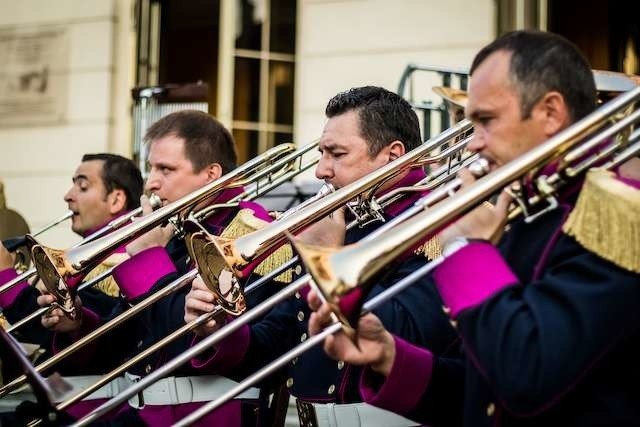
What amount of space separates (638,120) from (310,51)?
459 cm

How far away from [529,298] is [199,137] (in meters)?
2.18

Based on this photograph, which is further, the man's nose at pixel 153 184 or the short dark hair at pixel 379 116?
the man's nose at pixel 153 184

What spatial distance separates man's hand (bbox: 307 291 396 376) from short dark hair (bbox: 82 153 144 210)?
2.66m

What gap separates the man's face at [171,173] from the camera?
3455 millimetres

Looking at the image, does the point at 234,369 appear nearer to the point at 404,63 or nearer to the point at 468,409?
the point at 468,409

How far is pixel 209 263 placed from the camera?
8.43 ft

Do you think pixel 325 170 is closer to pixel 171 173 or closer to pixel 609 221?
pixel 171 173

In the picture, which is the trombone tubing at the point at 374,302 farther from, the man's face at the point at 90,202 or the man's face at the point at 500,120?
the man's face at the point at 90,202

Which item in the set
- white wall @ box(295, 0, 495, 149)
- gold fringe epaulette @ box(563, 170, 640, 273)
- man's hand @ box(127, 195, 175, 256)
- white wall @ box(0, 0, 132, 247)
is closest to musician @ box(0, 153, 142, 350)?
man's hand @ box(127, 195, 175, 256)

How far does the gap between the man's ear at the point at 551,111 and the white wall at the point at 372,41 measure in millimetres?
4079

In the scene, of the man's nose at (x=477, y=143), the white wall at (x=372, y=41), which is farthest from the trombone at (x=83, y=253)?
the white wall at (x=372, y=41)

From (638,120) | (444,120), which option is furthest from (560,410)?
(444,120)

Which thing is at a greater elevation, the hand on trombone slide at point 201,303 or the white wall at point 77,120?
the white wall at point 77,120

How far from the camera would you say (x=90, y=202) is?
4.38 m
